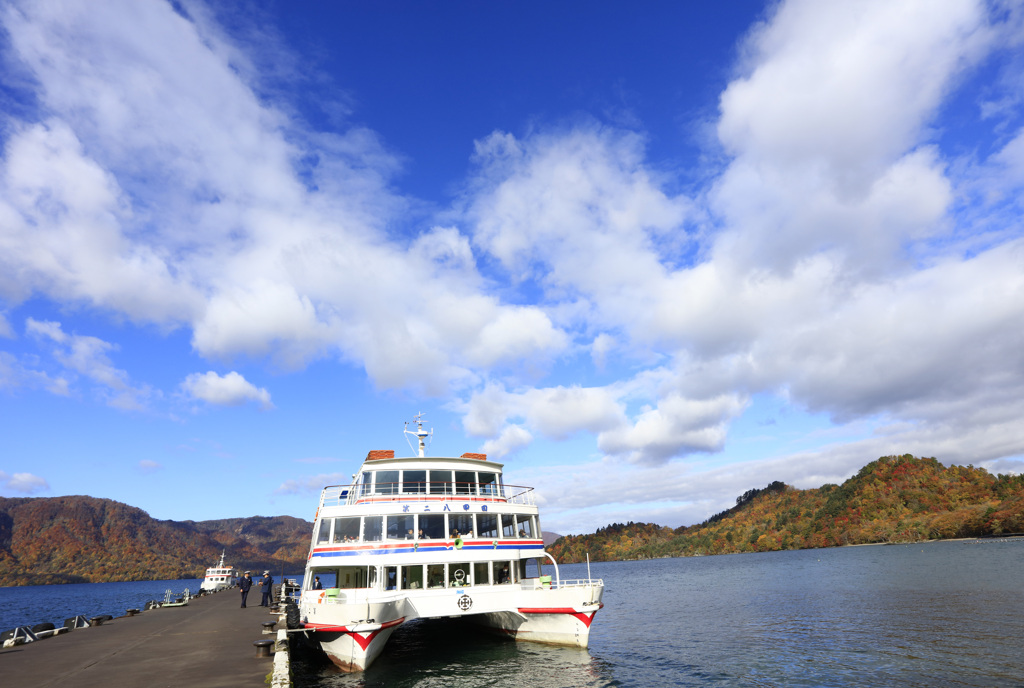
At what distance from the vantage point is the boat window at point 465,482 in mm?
25247

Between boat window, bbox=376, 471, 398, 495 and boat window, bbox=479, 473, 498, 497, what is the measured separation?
414 centimetres

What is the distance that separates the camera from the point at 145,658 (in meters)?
17.7

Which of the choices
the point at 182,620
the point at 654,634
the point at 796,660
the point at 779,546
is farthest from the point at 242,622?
the point at 779,546

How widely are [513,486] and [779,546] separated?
203863 mm

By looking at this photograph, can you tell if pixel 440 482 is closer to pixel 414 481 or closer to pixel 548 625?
pixel 414 481

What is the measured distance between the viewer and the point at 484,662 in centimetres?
2233

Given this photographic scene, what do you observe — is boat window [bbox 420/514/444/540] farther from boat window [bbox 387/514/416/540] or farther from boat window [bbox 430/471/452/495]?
boat window [bbox 430/471/452/495]

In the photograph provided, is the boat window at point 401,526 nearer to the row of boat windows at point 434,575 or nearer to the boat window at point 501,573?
the row of boat windows at point 434,575

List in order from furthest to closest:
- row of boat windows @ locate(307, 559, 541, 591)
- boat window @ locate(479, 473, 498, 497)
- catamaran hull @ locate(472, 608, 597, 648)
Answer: boat window @ locate(479, 473, 498, 497)
catamaran hull @ locate(472, 608, 597, 648)
row of boat windows @ locate(307, 559, 541, 591)

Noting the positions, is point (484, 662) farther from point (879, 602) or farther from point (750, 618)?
point (879, 602)

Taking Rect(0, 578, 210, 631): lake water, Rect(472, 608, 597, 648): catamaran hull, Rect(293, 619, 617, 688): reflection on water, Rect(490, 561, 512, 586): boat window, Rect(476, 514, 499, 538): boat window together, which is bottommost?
Rect(0, 578, 210, 631): lake water

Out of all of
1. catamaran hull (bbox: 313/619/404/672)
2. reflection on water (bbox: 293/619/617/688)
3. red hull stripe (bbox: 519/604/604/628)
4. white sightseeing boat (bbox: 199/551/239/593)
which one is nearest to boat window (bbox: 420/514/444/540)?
catamaran hull (bbox: 313/619/404/672)

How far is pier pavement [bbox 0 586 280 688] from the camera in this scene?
14414 mm

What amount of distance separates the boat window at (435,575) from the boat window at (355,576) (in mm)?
2313
